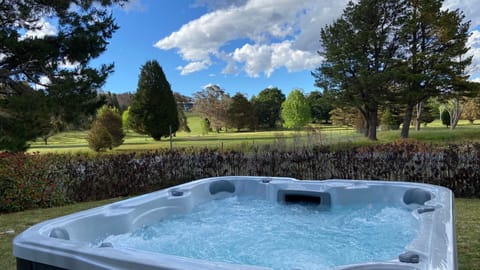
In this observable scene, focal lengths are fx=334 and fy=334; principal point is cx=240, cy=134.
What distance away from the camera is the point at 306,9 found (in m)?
9.43

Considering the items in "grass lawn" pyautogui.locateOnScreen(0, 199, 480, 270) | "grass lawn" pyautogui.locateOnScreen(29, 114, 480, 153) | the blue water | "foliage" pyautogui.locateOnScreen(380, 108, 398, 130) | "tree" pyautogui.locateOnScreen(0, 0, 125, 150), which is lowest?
"grass lawn" pyautogui.locateOnScreen(0, 199, 480, 270)

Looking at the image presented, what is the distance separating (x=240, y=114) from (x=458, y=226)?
28814 millimetres

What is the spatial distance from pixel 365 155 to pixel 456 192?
148cm

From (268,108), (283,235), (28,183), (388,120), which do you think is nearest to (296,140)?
(28,183)

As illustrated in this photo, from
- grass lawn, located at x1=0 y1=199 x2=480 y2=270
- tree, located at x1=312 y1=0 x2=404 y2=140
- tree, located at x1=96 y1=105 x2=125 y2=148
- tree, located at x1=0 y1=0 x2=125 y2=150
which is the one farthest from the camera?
tree, located at x1=96 y1=105 x2=125 y2=148

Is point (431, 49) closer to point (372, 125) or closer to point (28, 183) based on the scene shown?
point (372, 125)

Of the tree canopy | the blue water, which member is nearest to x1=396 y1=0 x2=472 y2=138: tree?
the tree canopy

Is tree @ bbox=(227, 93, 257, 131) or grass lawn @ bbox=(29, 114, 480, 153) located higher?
tree @ bbox=(227, 93, 257, 131)

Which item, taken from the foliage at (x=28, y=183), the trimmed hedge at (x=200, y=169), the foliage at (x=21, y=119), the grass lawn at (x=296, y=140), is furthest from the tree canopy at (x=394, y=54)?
the foliage at (x=28, y=183)

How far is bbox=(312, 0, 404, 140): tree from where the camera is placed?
14.1m

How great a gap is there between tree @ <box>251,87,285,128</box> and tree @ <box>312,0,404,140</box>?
1987 centimetres

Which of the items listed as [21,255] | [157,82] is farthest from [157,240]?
[157,82]

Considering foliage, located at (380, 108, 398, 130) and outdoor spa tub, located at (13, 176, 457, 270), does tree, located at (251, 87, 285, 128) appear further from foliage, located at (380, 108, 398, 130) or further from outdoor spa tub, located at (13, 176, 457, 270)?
outdoor spa tub, located at (13, 176, 457, 270)

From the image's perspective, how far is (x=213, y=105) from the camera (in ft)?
105
